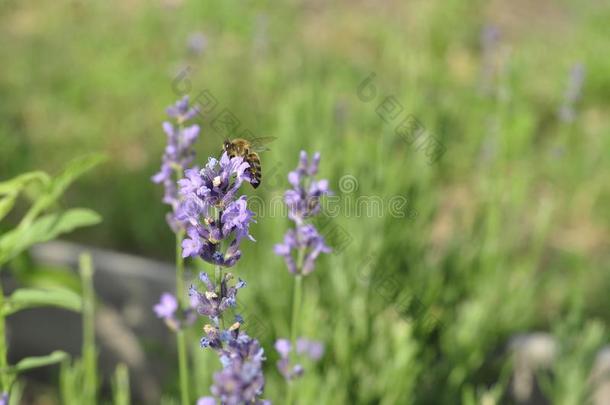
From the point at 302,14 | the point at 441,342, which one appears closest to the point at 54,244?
the point at 441,342

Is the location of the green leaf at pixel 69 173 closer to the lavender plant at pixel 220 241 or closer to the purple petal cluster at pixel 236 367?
the lavender plant at pixel 220 241

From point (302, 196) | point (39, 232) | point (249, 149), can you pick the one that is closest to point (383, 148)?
point (249, 149)

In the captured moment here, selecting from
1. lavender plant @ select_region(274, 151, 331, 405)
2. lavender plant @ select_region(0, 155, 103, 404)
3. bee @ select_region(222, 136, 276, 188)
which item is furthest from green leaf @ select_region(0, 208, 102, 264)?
lavender plant @ select_region(274, 151, 331, 405)

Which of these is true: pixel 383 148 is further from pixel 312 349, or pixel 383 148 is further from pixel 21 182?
pixel 21 182

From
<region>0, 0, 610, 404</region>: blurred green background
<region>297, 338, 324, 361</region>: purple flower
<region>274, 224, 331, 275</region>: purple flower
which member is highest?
<region>0, 0, 610, 404</region>: blurred green background

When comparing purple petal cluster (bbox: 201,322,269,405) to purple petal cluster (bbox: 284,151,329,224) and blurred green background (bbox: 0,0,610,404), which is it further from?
blurred green background (bbox: 0,0,610,404)

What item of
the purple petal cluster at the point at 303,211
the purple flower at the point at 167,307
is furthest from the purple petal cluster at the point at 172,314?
the purple petal cluster at the point at 303,211
